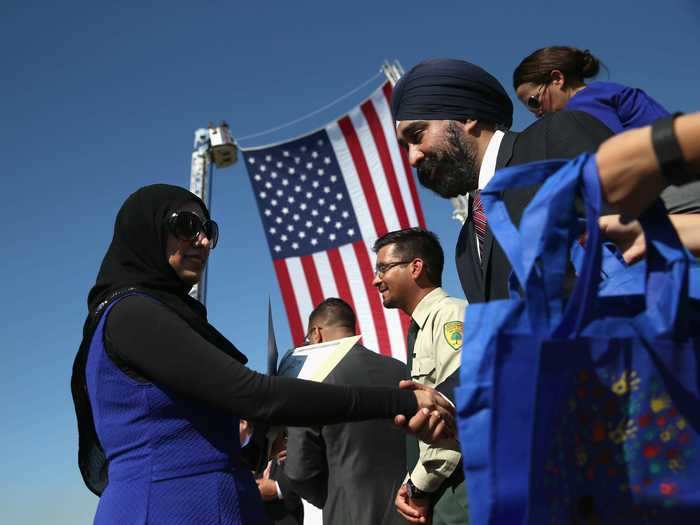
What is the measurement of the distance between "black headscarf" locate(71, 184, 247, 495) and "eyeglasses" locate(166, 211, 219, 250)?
2 cm

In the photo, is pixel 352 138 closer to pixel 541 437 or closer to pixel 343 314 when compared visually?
pixel 343 314

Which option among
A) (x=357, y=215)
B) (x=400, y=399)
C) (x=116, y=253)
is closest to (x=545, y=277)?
(x=400, y=399)

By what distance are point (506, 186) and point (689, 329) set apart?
384mm

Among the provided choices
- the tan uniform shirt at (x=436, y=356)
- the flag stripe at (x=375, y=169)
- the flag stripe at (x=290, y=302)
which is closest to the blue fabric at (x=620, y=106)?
the tan uniform shirt at (x=436, y=356)

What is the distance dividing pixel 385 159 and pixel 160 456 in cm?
968

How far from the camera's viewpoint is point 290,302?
10914 mm

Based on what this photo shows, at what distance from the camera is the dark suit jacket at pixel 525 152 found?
6.70 feet

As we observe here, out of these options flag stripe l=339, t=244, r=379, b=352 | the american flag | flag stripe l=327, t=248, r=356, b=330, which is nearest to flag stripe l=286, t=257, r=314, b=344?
the american flag

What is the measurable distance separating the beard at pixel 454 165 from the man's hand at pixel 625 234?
1222mm

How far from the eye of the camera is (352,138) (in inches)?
470

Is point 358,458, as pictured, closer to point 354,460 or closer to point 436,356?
point 354,460

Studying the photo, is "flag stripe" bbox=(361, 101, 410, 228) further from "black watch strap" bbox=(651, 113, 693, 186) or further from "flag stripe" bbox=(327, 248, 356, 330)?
"black watch strap" bbox=(651, 113, 693, 186)

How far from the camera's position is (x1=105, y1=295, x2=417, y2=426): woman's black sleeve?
211cm

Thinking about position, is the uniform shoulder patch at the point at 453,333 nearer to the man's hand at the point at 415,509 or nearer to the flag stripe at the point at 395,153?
the man's hand at the point at 415,509
